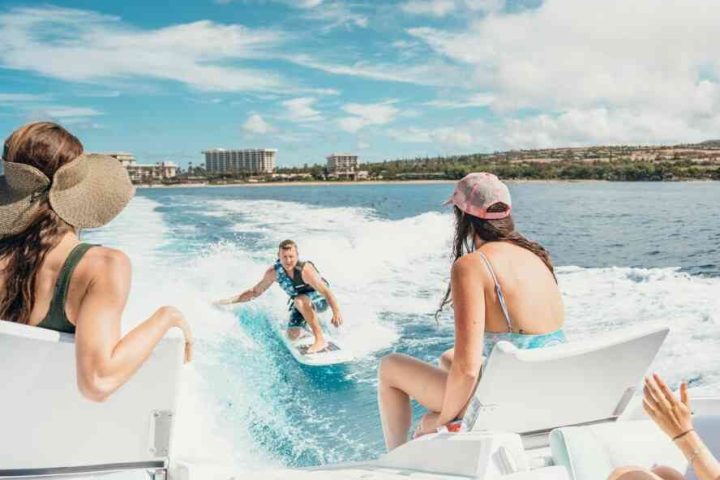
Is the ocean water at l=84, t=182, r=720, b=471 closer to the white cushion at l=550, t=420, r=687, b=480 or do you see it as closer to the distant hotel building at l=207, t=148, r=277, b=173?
the white cushion at l=550, t=420, r=687, b=480

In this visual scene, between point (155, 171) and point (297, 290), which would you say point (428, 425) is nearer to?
point (297, 290)

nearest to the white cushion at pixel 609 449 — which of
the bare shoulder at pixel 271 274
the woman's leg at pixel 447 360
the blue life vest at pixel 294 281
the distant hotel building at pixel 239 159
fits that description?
the woman's leg at pixel 447 360

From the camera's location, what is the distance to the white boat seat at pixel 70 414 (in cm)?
192

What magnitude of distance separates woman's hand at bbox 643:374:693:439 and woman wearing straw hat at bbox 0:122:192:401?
1.29 m

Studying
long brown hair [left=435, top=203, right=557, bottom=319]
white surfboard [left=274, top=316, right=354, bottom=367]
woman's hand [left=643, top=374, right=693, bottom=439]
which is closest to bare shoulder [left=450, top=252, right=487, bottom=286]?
long brown hair [left=435, top=203, right=557, bottom=319]

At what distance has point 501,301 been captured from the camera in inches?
98.2

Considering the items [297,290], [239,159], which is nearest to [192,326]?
[297,290]

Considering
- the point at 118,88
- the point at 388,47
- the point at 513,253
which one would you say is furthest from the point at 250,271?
the point at 118,88

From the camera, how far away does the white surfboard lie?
22.3 feet

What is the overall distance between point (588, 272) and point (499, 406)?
38.6 ft

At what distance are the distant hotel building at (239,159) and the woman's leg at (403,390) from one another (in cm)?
12748

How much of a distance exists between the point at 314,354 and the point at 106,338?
5077mm

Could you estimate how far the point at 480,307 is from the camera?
2410 millimetres

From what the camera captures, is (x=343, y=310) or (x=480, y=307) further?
(x=343, y=310)
